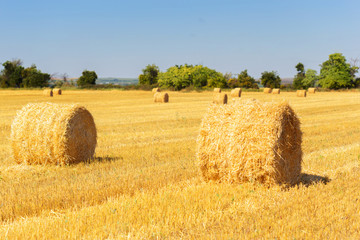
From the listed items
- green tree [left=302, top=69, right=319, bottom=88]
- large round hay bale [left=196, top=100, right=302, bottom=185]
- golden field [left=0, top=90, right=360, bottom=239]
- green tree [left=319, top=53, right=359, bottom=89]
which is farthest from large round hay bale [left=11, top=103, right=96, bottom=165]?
green tree [left=302, top=69, right=319, bottom=88]

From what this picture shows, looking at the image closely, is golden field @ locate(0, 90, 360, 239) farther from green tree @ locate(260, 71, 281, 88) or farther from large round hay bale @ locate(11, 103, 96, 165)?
green tree @ locate(260, 71, 281, 88)

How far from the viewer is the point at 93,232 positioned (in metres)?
5.38

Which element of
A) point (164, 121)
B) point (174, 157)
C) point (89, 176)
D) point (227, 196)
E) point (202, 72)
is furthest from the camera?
point (202, 72)

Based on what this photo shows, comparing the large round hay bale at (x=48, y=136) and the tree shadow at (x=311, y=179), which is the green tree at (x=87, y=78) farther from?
the tree shadow at (x=311, y=179)

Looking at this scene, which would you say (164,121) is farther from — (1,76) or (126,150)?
(1,76)

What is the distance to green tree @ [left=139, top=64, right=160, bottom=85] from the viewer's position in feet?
318

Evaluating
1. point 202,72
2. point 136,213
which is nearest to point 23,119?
point 136,213

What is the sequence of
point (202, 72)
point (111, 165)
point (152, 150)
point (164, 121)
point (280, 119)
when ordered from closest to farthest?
point (280, 119) < point (111, 165) < point (152, 150) < point (164, 121) < point (202, 72)

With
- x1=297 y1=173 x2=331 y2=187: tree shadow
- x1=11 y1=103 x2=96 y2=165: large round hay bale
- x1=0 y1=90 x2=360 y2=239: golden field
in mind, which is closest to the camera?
x1=0 y1=90 x2=360 y2=239: golden field

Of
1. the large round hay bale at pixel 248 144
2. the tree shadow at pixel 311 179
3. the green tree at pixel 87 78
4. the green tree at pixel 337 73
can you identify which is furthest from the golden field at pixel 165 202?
the green tree at pixel 337 73

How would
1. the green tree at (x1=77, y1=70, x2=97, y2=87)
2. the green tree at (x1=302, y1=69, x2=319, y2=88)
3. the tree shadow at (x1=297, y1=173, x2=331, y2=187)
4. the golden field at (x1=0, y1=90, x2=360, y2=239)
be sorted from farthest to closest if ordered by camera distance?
1. the green tree at (x1=302, y1=69, x2=319, y2=88)
2. the green tree at (x1=77, y1=70, x2=97, y2=87)
3. the tree shadow at (x1=297, y1=173, x2=331, y2=187)
4. the golden field at (x1=0, y1=90, x2=360, y2=239)

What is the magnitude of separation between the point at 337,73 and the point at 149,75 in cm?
4160

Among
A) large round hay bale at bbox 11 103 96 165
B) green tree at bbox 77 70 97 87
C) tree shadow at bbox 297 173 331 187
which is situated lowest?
tree shadow at bbox 297 173 331 187

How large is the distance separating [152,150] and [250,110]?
4.86 m
